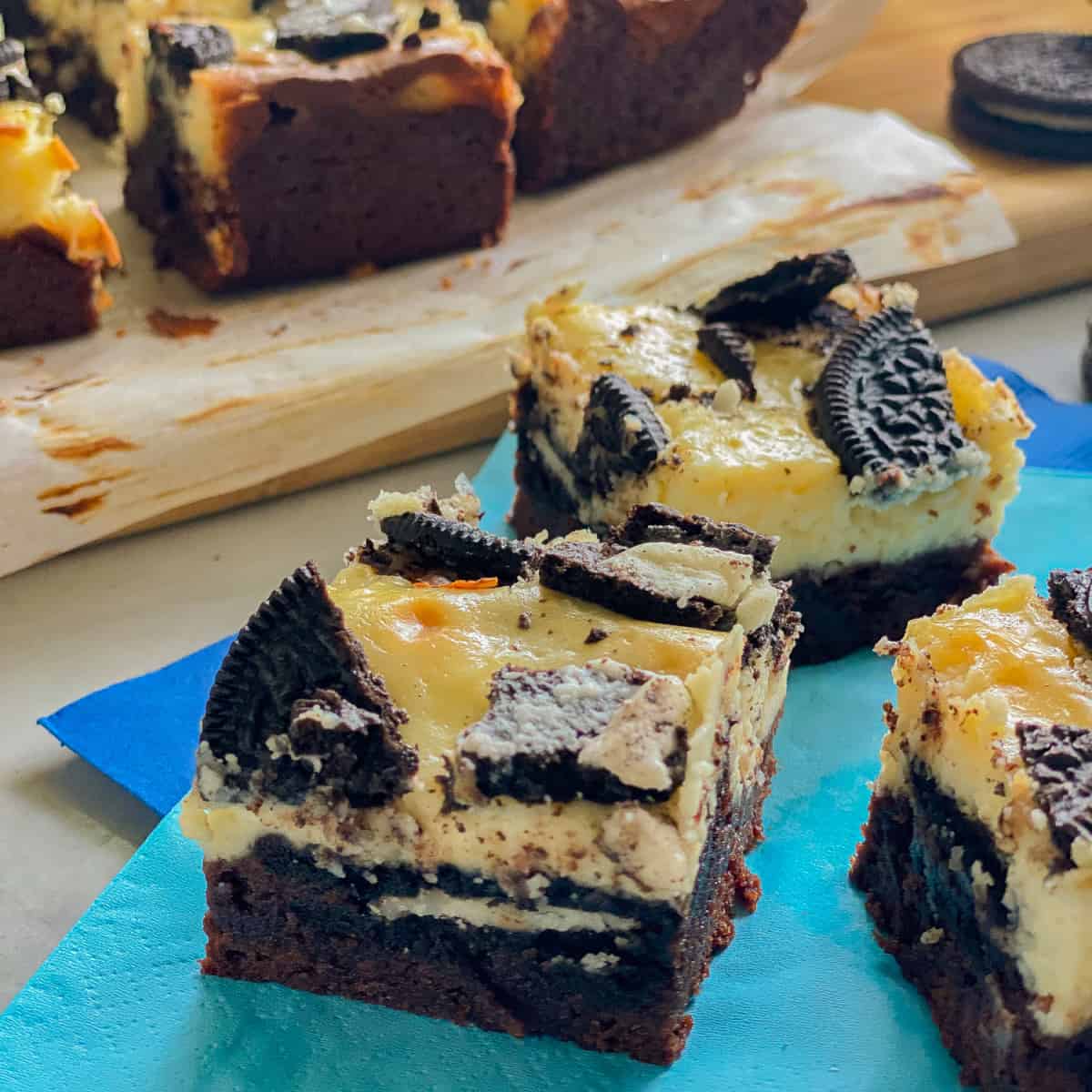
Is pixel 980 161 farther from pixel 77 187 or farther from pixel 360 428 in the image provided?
pixel 77 187

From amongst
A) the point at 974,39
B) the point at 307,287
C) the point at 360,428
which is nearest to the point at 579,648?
the point at 360,428

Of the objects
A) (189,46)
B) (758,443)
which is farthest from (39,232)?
(758,443)

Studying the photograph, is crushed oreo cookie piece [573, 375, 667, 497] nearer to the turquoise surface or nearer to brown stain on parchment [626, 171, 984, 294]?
the turquoise surface

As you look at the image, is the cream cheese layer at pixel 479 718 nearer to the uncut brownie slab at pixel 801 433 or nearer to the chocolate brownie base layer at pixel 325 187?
the uncut brownie slab at pixel 801 433

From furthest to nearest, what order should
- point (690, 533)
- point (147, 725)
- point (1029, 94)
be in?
point (1029, 94) → point (147, 725) → point (690, 533)

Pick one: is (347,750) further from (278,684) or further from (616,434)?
(616,434)
